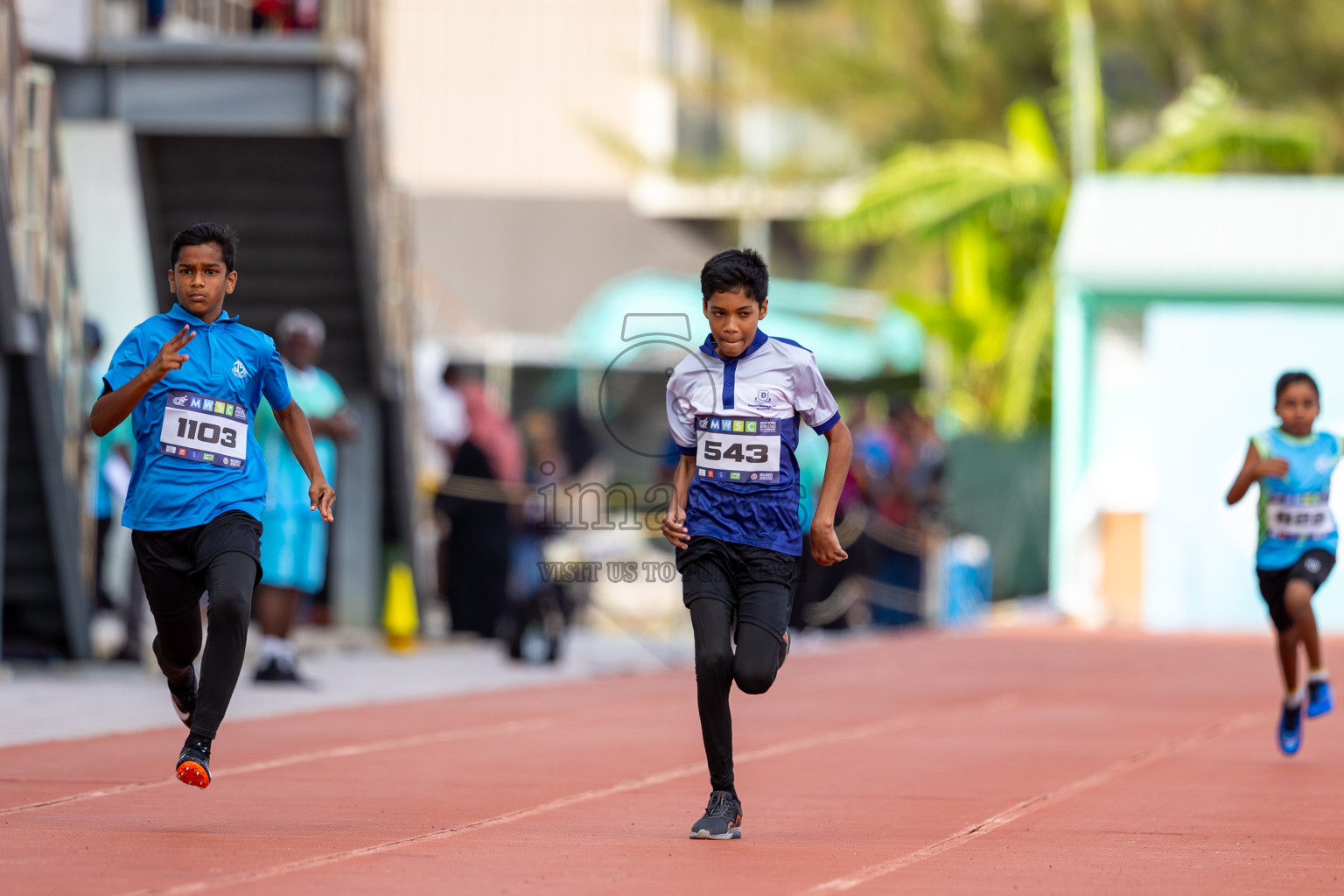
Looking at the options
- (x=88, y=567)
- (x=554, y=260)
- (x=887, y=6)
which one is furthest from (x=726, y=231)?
(x=88, y=567)

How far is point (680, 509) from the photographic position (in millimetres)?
7453

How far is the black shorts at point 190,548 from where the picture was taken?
7.56 meters

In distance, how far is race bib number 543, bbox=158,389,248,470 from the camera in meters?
7.58

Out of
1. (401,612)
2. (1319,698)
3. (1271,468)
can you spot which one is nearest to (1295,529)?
(1271,468)

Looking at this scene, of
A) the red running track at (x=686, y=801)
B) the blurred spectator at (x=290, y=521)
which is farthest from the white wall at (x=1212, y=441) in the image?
the blurred spectator at (x=290, y=521)

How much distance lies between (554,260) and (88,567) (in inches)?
1274

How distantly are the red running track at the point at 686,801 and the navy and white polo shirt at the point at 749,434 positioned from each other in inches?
40.5

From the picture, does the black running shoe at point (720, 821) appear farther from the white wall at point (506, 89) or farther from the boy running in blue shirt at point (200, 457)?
the white wall at point (506, 89)

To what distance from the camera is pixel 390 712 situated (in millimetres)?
12211

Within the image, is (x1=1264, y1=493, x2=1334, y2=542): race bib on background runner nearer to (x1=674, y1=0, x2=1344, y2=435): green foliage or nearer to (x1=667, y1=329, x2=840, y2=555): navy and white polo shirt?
(x1=667, y1=329, x2=840, y2=555): navy and white polo shirt

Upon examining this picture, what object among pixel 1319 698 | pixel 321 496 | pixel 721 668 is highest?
pixel 321 496

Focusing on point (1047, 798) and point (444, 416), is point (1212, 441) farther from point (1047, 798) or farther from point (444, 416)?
point (1047, 798)

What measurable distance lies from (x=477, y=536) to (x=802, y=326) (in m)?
21.3

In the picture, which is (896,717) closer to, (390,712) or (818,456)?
(390,712)
